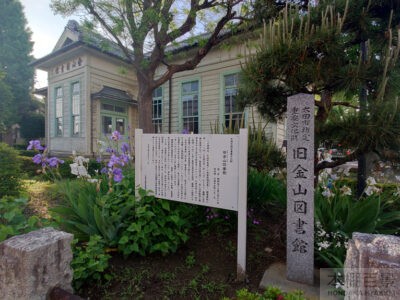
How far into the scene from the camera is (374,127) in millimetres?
1985

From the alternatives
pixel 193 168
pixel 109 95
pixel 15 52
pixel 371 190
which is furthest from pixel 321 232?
pixel 15 52

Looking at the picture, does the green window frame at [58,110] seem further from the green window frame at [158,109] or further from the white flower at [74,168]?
the white flower at [74,168]

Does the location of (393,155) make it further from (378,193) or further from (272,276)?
(272,276)

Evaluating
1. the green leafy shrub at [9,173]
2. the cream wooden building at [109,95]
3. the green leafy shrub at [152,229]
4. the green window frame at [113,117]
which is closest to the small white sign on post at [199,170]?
the green leafy shrub at [152,229]

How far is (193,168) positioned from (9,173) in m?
4.40

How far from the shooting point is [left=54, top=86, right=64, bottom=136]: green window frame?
11.6 m

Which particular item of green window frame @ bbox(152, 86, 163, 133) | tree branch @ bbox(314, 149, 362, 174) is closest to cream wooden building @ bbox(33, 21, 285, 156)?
green window frame @ bbox(152, 86, 163, 133)

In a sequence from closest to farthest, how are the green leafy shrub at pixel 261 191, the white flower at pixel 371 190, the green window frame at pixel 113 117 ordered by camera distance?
the white flower at pixel 371 190, the green leafy shrub at pixel 261 191, the green window frame at pixel 113 117

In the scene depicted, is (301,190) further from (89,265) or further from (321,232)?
(89,265)

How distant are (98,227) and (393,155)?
9.75ft

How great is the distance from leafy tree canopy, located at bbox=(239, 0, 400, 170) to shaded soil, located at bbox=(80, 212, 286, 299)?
129cm

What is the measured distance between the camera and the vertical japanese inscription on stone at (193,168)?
2.25 meters

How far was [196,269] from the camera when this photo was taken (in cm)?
232

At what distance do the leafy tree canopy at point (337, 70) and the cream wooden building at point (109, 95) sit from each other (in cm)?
512
